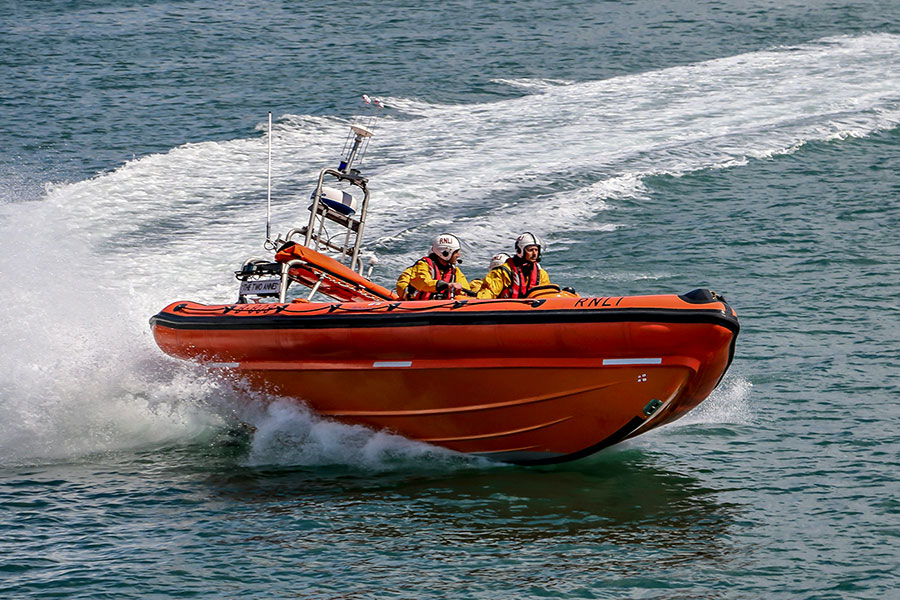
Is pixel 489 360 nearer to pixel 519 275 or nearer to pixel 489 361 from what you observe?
pixel 489 361

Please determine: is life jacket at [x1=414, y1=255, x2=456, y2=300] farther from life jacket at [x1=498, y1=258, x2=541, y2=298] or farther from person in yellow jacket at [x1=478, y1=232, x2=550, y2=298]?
life jacket at [x1=498, y1=258, x2=541, y2=298]

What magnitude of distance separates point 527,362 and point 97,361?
11.3 ft

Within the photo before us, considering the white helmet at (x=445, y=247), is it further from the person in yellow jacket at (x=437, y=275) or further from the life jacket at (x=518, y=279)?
the life jacket at (x=518, y=279)

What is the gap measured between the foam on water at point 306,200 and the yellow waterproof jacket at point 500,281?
135cm

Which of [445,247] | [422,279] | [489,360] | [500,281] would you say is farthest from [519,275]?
[489,360]

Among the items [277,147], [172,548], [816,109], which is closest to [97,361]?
[172,548]

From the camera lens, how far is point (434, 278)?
8.45m

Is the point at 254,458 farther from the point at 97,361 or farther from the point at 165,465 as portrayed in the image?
the point at 97,361

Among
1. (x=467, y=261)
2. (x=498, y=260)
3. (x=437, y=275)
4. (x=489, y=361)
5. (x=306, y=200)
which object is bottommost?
(x=489, y=361)

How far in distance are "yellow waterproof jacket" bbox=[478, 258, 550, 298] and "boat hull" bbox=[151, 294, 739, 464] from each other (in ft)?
2.69

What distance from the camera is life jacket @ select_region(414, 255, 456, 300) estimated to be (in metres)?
8.41

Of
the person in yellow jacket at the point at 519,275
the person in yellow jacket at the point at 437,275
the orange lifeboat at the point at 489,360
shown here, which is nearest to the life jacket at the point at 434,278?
the person in yellow jacket at the point at 437,275

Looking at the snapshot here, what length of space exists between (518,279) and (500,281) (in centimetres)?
14

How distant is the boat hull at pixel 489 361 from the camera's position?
23.4 ft
